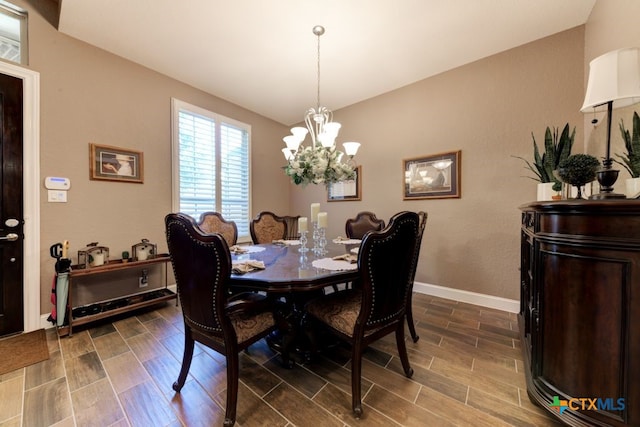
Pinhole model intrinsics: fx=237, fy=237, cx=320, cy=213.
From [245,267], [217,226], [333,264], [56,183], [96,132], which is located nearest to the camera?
[245,267]

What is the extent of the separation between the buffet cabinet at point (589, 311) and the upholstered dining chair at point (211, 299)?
150 centimetres

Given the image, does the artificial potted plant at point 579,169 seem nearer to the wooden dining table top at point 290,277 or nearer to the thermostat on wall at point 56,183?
the wooden dining table top at point 290,277

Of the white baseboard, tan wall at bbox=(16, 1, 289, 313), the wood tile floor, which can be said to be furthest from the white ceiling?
the wood tile floor

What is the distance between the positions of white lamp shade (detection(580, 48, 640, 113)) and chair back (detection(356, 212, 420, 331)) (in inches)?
41.1

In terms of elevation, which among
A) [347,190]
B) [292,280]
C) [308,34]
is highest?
[308,34]

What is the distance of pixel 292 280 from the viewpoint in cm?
129

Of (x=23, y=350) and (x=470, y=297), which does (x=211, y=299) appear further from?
(x=470, y=297)

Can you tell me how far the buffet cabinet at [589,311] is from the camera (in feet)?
3.12

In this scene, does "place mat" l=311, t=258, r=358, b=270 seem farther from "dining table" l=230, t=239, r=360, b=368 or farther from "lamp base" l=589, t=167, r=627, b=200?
"lamp base" l=589, t=167, r=627, b=200

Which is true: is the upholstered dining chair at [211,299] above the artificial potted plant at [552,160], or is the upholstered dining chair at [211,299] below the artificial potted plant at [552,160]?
below

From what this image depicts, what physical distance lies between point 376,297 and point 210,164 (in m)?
3.17

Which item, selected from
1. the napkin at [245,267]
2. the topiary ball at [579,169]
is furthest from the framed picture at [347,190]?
the topiary ball at [579,169]

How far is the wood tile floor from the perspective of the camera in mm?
1274

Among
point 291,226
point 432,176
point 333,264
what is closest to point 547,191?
point 432,176
